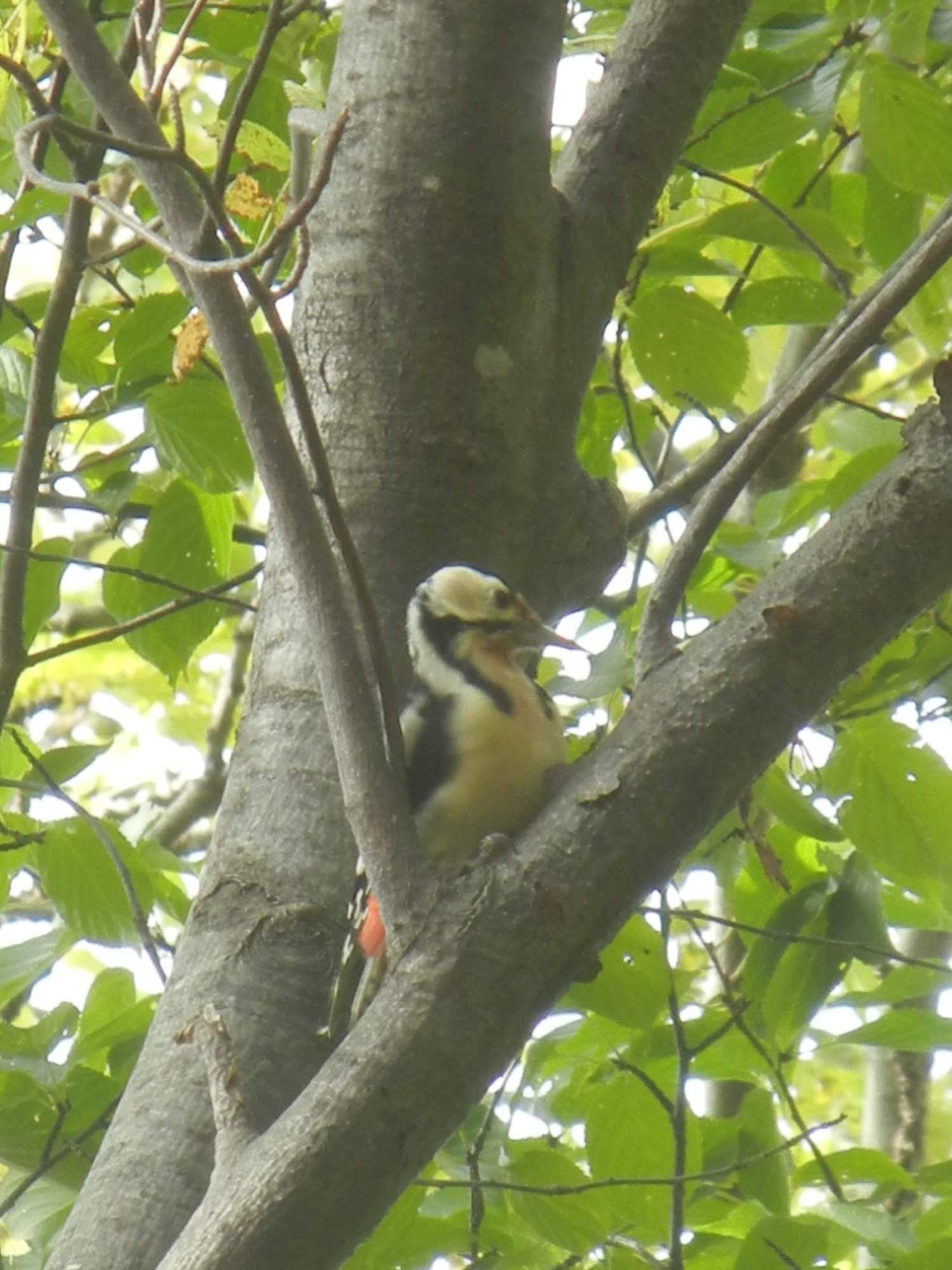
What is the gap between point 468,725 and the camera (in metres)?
2.26

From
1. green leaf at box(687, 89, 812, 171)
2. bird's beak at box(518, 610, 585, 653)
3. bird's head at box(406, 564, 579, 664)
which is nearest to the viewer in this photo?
bird's head at box(406, 564, 579, 664)

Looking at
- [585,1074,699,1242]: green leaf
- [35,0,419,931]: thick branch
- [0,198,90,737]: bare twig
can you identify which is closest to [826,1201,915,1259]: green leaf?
[585,1074,699,1242]: green leaf

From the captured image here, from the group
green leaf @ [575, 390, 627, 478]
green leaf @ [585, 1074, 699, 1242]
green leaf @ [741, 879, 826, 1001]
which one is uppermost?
green leaf @ [575, 390, 627, 478]

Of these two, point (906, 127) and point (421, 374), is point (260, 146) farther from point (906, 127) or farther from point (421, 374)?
point (906, 127)

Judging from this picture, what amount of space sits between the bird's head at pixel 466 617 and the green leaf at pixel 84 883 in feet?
2.17

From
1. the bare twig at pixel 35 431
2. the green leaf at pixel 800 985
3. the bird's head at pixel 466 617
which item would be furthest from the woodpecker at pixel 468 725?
the bare twig at pixel 35 431

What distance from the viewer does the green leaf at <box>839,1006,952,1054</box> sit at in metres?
2.48

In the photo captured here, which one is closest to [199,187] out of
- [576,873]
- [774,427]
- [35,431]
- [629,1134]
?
[774,427]

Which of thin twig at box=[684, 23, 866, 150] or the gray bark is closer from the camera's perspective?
the gray bark

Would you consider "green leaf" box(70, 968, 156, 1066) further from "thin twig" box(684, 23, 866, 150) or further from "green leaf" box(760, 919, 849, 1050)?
"thin twig" box(684, 23, 866, 150)

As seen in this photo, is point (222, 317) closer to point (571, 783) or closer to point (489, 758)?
point (571, 783)

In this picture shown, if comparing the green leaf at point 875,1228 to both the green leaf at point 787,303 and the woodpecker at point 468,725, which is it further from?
the green leaf at point 787,303

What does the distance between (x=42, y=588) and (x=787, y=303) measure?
4.65 ft

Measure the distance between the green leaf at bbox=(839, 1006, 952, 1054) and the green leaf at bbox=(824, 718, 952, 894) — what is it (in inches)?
8.4
